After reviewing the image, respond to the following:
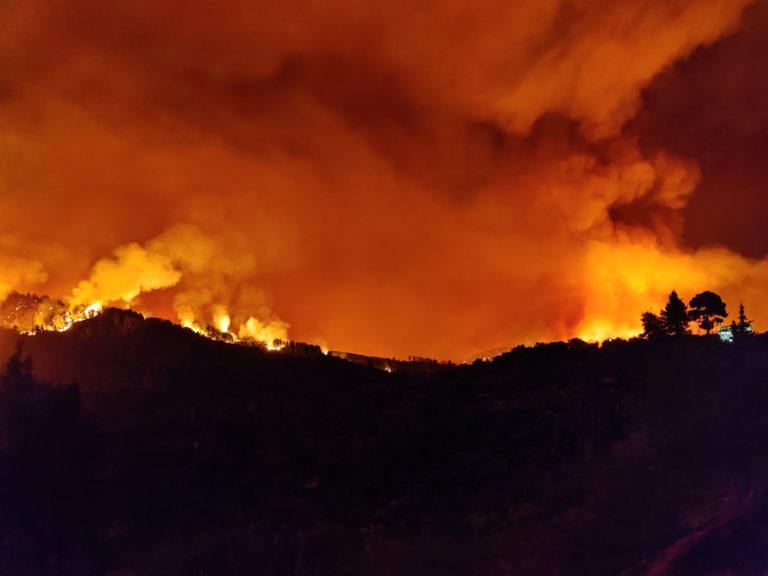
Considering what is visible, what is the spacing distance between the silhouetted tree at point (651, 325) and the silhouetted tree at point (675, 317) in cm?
36

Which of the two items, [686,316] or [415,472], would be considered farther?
[686,316]

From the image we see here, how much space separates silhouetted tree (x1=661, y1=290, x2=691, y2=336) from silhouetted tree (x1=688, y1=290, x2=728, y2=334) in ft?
3.04

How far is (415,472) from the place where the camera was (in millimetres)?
38156

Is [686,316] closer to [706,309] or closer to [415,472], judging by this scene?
[706,309]

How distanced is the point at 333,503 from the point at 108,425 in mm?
14978

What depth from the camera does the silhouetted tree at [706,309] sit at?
64.6 m

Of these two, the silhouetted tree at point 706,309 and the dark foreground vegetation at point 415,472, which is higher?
the silhouetted tree at point 706,309

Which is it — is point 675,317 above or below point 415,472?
above

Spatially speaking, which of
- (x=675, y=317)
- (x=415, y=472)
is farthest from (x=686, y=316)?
(x=415, y=472)

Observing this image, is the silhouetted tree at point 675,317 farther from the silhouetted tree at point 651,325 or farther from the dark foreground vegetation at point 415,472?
the dark foreground vegetation at point 415,472

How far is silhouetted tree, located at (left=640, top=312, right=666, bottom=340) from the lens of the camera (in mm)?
63156

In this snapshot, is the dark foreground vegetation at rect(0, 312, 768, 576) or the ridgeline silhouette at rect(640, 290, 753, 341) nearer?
the dark foreground vegetation at rect(0, 312, 768, 576)

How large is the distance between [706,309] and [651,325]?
17.1 ft

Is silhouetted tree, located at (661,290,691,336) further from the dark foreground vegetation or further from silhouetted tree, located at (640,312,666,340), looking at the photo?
the dark foreground vegetation
